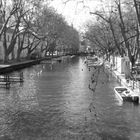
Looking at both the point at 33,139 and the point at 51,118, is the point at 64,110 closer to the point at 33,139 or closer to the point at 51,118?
the point at 51,118

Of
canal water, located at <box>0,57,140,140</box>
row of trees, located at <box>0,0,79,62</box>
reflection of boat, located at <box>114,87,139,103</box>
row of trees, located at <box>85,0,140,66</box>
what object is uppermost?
row of trees, located at <box>0,0,79,62</box>

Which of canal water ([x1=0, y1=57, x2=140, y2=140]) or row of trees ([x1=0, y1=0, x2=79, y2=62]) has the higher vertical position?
row of trees ([x1=0, y1=0, x2=79, y2=62])

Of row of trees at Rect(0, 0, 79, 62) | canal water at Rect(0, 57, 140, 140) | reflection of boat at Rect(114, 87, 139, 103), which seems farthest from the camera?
row of trees at Rect(0, 0, 79, 62)

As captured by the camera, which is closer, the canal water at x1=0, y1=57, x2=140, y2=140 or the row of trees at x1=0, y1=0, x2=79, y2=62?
the canal water at x1=0, y1=57, x2=140, y2=140

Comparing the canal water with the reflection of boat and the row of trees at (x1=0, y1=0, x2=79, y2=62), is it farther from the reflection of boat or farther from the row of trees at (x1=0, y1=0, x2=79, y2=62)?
the row of trees at (x1=0, y1=0, x2=79, y2=62)

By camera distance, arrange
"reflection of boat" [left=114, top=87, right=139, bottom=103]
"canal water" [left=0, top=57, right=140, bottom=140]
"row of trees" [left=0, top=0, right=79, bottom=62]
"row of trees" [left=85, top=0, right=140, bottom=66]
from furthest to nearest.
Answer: "row of trees" [left=0, top=0, right=79, bottom=62], "reflection of boat" [left=114, top=87, right=139, bottom=103], "canal water" [left=0, top=57, right=140, bottom=140], "row of trees" [left=85, top=0, right=140, bottom=66]

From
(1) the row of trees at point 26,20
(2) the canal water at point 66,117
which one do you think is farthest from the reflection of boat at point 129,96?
(1) the row of trees at point 26,20

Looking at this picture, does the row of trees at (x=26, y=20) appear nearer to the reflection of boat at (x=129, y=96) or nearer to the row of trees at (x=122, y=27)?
the row of trees at (x=122, y=27)

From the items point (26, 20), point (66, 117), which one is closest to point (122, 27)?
point (66, 117)

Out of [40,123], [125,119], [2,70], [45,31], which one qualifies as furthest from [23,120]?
[45,31]

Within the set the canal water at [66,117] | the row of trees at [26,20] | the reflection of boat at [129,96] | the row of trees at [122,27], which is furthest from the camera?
the row of trees at [26,20]

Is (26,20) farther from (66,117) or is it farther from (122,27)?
(66,117)

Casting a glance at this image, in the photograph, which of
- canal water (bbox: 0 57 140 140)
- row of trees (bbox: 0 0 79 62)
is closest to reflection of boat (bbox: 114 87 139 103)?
canal water (bbox: 0 57 140 140)

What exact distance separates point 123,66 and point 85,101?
15.4 meters
